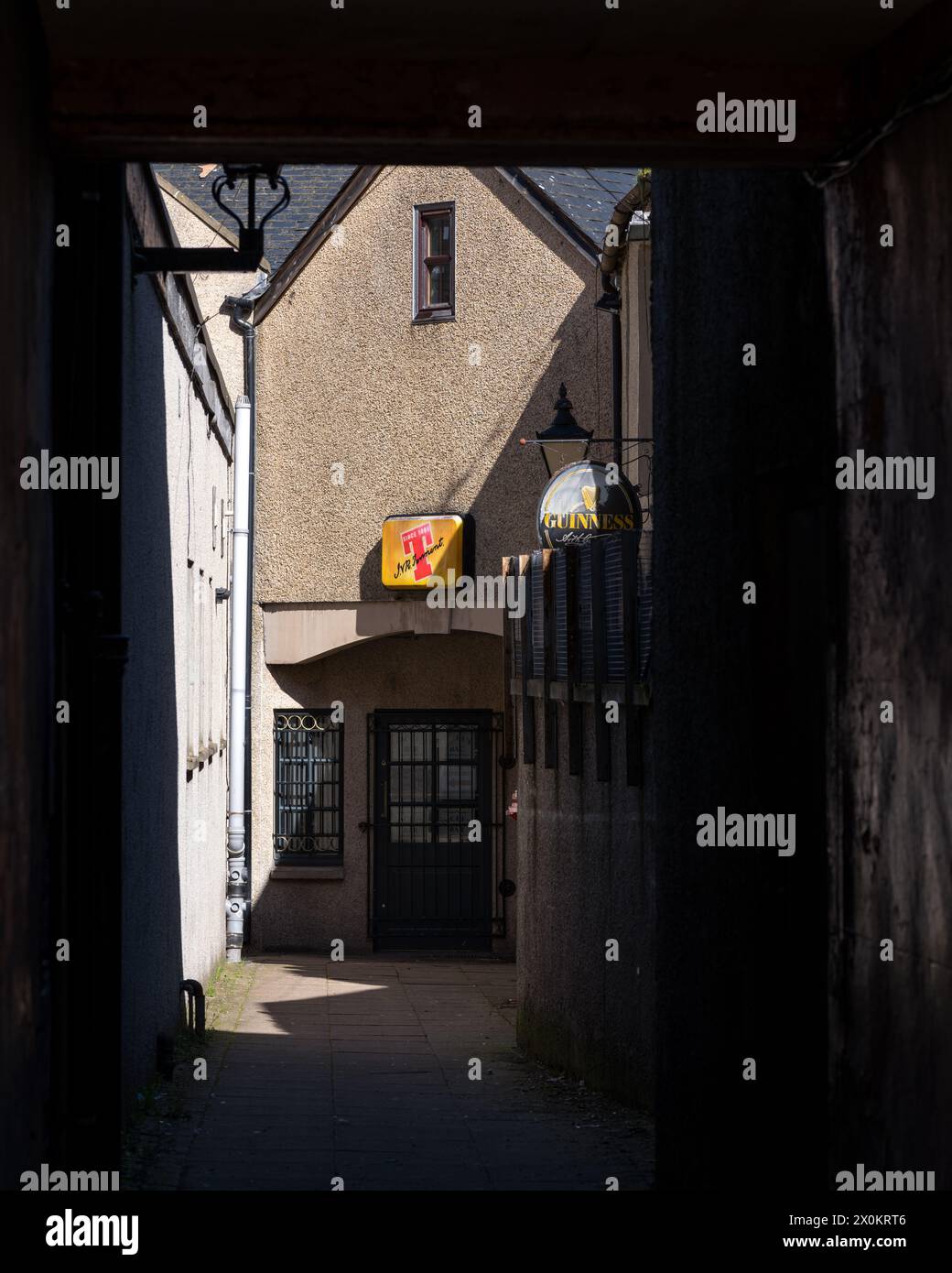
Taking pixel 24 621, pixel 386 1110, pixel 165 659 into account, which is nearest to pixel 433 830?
pixel 165 659

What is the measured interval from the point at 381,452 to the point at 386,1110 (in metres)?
9.87

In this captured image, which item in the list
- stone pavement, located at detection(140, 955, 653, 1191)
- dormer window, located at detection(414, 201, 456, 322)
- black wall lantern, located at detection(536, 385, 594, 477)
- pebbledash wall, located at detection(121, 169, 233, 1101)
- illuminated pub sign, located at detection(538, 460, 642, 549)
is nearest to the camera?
stone pavement, located at detection(140, 955, 653, 1191)

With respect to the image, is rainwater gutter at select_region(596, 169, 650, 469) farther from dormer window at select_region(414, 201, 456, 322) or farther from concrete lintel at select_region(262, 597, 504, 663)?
concrete lintel at select_region(262, 597, 504, 663)

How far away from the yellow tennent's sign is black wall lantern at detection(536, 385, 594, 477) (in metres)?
4.21

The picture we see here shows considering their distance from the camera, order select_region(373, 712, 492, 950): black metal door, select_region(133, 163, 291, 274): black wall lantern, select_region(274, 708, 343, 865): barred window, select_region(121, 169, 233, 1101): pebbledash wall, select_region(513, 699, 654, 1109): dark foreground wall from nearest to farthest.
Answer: select_region(133, 163, 291, 274): black wall lantern < select_region(121, 169, 233, 1101): pebbledash wall < select_region(513, 699, 654, 1109): dark foreground wall < select_region(373, 712, 492, 950): black metal door < select_region(274, 708, 343, 865): barred window

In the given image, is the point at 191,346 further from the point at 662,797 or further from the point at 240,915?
the point at 240,915

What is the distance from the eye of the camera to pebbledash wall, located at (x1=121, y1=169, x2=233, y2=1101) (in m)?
8.66

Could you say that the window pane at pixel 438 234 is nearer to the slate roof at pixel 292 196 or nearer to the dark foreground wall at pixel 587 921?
the slate roof at pixel 292 196

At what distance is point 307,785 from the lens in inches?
749

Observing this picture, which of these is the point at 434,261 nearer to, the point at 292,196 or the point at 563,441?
the point at 292,196

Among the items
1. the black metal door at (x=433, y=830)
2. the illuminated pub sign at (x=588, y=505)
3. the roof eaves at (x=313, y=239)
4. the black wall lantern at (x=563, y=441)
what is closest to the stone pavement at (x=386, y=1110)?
the black metal door at (x=433, y=830)

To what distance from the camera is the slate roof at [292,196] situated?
1995 cm

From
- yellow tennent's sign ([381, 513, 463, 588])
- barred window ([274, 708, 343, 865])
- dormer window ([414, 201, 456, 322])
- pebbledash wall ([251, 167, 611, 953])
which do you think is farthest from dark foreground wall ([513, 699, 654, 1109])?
dormer window ([414, 201, 456, 322])

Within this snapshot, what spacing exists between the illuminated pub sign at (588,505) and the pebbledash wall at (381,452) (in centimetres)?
568
